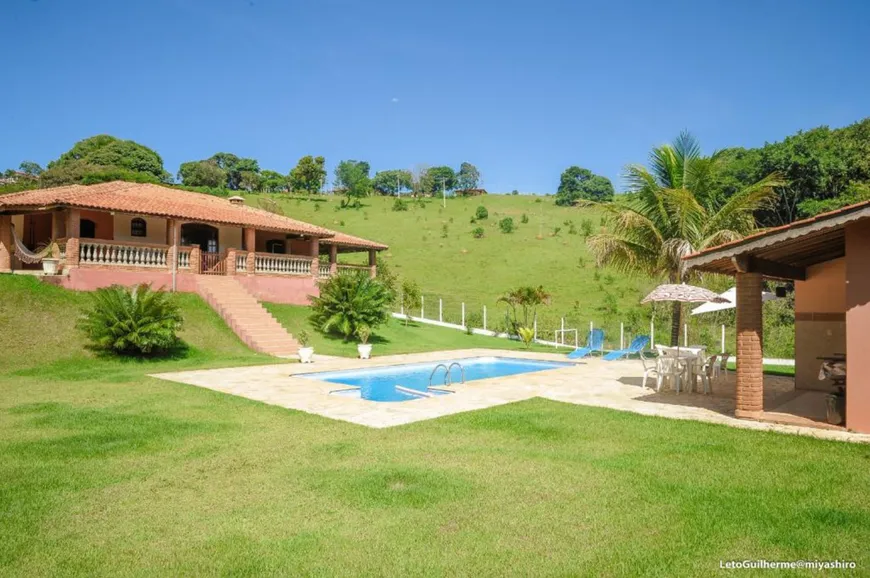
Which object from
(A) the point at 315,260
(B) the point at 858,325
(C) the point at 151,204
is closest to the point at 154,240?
(C) the point at 151,204

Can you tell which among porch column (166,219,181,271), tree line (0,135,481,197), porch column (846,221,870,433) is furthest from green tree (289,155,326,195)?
porch column (846,221,870,433)

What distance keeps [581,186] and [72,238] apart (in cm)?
8177

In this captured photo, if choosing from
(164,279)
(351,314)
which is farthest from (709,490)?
(164,279)

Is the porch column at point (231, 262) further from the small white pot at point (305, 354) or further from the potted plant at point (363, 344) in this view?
the small white pot at point (305, 354)

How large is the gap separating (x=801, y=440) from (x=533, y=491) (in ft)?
14.1

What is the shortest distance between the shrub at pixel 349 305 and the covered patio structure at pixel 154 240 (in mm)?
3020

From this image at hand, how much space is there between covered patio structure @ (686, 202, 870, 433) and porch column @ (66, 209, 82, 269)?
1870 cm

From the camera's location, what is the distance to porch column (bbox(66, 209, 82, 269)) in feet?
61.2

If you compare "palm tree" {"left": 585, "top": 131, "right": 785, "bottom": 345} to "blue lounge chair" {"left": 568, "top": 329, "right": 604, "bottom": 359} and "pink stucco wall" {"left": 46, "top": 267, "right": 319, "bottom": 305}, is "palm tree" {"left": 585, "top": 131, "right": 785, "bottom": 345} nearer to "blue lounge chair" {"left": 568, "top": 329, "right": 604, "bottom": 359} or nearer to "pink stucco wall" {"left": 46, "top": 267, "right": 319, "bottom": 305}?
"blue lounge chair" {"left": 568, "top": 329, "right": 604, "bottom": 359}

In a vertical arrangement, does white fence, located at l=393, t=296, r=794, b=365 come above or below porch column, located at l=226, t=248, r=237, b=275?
below

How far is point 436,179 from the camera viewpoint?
97.3 metres

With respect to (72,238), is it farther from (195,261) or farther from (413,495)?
(413,495)

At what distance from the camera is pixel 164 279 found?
818 inches

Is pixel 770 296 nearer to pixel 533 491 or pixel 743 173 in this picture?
pixel 533 491
